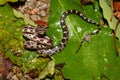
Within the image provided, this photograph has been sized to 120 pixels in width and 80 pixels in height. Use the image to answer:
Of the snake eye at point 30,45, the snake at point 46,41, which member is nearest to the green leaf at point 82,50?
the snake at point 46,41

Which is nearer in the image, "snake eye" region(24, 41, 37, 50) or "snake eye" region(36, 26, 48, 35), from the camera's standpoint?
"snake eye" region(24, 41, 37, 50)

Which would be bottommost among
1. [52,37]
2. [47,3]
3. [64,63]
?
[64,63]

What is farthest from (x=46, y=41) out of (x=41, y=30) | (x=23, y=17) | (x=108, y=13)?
(x=108, y=13)

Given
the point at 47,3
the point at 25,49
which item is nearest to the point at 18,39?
the point at 25,49

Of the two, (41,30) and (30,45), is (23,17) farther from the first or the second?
(30,45)

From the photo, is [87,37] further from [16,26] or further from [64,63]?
[16,26]

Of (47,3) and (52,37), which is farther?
(47,3)

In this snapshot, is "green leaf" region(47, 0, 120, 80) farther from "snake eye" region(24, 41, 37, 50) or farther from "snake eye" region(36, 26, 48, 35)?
"snake eye" region(24, 41, 37, 50)

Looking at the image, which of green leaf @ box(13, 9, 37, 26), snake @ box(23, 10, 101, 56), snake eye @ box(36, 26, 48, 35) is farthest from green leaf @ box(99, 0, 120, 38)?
green leaf @ box(13, 9, 37, 26)
